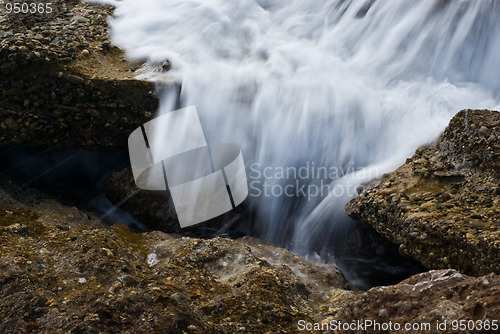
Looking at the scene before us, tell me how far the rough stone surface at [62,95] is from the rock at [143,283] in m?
1.10

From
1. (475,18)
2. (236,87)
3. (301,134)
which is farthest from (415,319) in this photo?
(475,18)

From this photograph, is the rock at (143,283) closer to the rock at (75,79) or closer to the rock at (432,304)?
the rock at (432,304)

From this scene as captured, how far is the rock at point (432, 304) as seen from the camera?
8.85ft

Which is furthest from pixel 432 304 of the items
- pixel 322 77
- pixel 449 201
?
pixel 322 77

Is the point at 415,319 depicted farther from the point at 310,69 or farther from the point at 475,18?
the point at 475,18

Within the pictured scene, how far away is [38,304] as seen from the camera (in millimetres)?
3197

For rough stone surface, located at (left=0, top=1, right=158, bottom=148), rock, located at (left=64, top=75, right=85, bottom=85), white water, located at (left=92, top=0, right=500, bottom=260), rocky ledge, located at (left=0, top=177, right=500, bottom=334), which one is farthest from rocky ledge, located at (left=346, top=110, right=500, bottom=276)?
rock, located at (left=64, top=75, right=85, bottom=85)

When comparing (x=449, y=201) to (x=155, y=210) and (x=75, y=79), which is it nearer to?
(x=155, y=210)

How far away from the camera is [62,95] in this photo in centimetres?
545

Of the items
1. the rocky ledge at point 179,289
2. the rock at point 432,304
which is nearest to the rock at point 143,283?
the rocky ledge at point 179,289

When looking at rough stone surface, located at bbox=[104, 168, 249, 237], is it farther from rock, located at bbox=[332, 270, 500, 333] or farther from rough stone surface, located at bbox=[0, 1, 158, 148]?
rock, located at bbox=[332, 270, 500, 333]

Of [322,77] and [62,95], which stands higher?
[322,77]

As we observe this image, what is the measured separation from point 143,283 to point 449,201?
2.64 meters

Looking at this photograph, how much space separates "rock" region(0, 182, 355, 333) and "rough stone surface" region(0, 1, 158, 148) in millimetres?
1095
